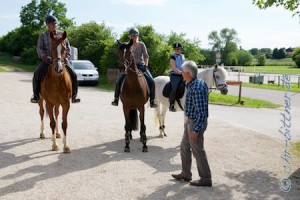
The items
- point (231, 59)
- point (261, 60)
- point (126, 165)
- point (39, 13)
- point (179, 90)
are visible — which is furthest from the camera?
point (261, 60)

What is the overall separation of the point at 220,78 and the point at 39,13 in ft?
206

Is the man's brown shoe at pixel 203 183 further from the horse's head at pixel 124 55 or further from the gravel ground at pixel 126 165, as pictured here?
the horse's head at pixel 124 55

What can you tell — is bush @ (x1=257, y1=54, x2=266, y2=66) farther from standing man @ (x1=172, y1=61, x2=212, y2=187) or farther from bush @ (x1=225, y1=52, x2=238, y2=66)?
standing man @ (x1=172, y1=61, x2=212, y2=187)

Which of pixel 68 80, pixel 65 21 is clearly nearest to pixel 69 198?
pixel 68 80

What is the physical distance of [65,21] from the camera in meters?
64.9

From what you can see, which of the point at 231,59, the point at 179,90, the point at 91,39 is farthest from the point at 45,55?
the point at 231,59

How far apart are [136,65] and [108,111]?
621 centimetres

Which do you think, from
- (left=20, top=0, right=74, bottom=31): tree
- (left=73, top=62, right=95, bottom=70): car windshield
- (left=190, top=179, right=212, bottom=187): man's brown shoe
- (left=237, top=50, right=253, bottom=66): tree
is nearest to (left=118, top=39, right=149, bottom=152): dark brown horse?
(left=190, top=179, right=212, bottom=187): man's brown shoe

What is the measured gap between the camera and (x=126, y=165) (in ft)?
23.2

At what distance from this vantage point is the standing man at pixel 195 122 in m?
5.36

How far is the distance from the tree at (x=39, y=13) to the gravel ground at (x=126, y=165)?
56760mm

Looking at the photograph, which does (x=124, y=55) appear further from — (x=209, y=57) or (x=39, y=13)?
(x=209, y=57)

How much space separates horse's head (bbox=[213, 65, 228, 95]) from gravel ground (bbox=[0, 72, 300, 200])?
163cm

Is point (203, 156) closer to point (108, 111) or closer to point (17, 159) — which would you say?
point (17, 159)
